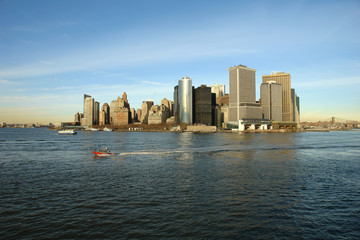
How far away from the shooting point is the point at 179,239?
854 inches

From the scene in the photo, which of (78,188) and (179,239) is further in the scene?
(78,188)

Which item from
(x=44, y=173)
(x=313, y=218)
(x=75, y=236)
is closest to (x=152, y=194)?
(x=75, y=236)

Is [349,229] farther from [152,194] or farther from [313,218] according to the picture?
[152,194]

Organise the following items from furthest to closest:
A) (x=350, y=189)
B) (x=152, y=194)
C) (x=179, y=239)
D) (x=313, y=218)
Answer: (x=350, y=189) → (x=152, y=194) → (x=313, y=218) → (x=179, y=239)

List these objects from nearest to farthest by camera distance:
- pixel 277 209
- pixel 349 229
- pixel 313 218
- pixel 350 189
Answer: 1. pixel 349 229
2. pixel 313 218
3. pixel 277 209
4. pixel 350 189

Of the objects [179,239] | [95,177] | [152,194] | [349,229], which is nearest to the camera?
[179,239]

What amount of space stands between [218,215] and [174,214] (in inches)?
188

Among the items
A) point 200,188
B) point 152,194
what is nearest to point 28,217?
point 152,194

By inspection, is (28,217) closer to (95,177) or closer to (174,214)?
(174,214)

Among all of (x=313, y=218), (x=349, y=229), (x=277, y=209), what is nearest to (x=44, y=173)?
(x=277, y=209)

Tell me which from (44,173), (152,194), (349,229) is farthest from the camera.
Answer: (44,173)

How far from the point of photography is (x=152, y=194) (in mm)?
34688

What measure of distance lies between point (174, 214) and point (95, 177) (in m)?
24.1

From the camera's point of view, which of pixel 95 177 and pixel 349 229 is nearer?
pixel 349 229
